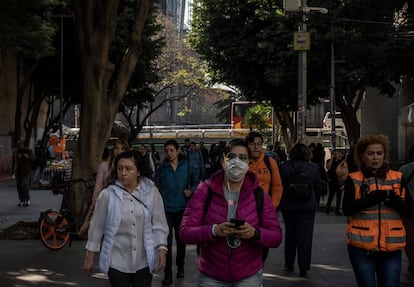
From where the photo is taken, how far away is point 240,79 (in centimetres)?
3094

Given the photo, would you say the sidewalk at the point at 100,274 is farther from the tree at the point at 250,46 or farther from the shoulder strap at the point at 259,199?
the tree at the point at 250,46

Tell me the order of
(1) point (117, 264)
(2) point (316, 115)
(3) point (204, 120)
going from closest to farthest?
1. (1) point (117, 264)
2. (2) point (316, 115)
3. (3) point (204, 120)

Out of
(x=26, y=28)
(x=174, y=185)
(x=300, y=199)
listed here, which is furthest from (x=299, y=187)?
(x=26, y=28)

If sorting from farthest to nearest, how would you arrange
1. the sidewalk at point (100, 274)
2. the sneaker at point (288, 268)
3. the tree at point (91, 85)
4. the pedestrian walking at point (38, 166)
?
the pedestrian walking at point (38, 166)
the tree at point (91, 85)
the sneaker at point (288, 268)
the sidewalk at point (100, 274)

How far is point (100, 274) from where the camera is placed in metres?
8.46

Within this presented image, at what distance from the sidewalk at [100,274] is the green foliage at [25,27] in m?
10.4

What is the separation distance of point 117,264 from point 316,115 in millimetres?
79604

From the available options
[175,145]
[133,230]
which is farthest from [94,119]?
[133,230]

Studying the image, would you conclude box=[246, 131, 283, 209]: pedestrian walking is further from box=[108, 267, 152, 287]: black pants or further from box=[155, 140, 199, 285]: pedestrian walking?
box=[108, 267, 152, 287]: black pants

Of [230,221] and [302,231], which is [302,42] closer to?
[302,231]

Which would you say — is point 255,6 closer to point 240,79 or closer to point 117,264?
point 240,79

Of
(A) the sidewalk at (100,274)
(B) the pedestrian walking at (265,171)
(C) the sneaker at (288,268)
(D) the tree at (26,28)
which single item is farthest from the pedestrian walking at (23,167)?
(B) the pedestrian walking at (265,171)

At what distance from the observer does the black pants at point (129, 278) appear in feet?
15.7

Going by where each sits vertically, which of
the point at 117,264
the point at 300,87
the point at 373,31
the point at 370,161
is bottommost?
the point at 117,264
